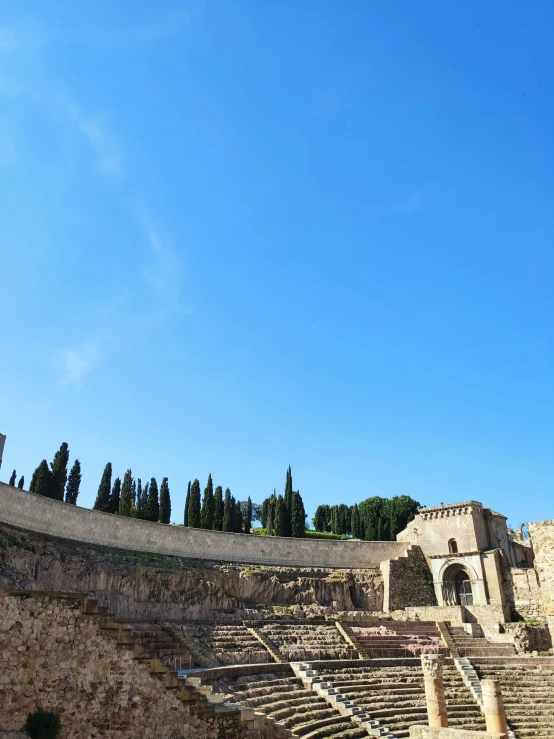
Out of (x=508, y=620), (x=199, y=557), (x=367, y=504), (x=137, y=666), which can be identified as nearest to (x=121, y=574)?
(x=199, y=557)

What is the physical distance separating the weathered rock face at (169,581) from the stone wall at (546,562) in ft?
41.5

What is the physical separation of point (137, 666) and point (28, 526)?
1868cm

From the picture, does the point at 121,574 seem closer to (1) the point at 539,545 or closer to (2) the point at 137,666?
(2) the point at 137,666

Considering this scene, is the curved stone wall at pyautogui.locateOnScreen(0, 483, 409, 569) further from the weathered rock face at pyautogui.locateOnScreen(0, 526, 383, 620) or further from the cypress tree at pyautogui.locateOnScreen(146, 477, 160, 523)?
the cypress tree at pyautogui.locateOnScreen(146, 477, 160, 523)

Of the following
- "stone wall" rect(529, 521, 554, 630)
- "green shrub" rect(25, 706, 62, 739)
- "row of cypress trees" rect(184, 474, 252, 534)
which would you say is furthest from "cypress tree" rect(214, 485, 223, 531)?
"green shrub" rect(25, 706, 62, 739)

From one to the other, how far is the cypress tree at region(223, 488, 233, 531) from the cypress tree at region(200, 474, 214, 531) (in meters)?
1.07

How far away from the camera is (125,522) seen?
34500 millimetres

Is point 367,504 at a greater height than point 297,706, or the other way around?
point 367,504

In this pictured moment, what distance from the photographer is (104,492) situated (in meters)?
43.0

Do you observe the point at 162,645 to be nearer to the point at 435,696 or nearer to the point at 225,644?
the point at 225,644

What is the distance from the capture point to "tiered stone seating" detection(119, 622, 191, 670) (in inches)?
798

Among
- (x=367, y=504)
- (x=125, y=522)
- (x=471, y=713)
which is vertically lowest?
(x=471, y=713)

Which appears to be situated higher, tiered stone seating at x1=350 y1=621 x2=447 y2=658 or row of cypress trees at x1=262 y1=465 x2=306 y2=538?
row of cypress trees at x1=262 y1=465 x2=306 y2=538

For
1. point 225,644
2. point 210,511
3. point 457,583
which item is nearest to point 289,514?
point 210,511
